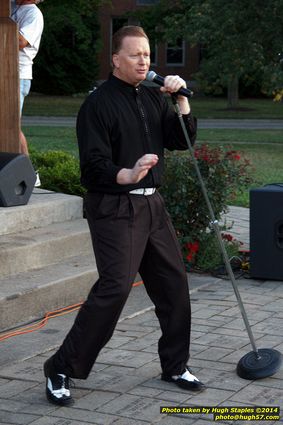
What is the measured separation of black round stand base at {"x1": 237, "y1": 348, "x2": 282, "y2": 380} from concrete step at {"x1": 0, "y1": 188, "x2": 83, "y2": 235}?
2.78m

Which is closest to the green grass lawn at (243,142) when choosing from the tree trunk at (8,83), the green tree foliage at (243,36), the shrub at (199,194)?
the green tree foliage at (243,36)

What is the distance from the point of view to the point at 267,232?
8602mm

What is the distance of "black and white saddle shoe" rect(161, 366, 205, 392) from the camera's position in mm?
5531

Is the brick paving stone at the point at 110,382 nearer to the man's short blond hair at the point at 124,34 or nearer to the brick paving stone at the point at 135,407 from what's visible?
the brick paving stone at the point at 135,407

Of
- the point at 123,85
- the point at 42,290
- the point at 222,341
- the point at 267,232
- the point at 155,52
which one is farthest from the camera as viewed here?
the point at 155,52

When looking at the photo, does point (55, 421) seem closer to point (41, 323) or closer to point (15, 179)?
point (41, 323)

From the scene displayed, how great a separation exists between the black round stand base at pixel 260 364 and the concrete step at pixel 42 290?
1748mm

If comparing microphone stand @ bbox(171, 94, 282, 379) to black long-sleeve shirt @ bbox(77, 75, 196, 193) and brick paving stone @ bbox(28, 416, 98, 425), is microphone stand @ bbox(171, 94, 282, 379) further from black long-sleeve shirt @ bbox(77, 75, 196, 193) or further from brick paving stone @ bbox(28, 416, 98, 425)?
brick paving stone @ bbox(28, 416, 98, 425)

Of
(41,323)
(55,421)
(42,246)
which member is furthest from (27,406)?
(42,246)

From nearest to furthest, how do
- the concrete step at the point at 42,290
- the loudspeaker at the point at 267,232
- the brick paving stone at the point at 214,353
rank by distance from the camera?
1. the brick paving stone at the point at 214,353
2. the concrete step at the point at 42,290
3. the loudspeaker at the point at 267,232

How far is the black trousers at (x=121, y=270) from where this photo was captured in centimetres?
525

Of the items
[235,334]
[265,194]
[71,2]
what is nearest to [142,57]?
[235,334]

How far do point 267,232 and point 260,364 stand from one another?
2.90 meters

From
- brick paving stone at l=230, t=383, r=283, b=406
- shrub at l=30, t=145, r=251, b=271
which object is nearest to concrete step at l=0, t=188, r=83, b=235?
shrub at l=30, t=145, r=251, b=271
